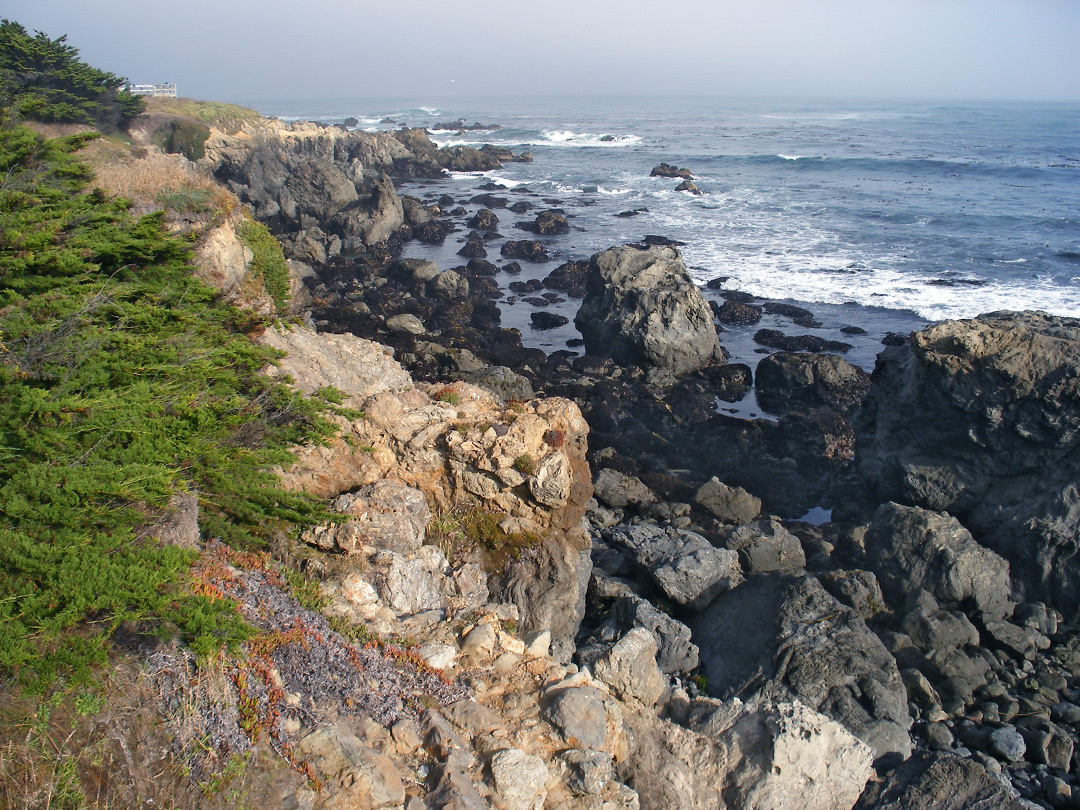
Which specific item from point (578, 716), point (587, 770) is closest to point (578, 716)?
point (578, 716)

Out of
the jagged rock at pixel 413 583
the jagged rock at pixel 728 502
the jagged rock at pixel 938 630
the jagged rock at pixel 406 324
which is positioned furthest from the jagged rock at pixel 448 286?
the jagged rock at pixel 938 630

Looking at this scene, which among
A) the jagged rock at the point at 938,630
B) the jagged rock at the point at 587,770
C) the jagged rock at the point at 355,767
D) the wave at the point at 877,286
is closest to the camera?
the jagged rock at the point at 355,767

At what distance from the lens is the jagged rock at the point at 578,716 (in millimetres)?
6648

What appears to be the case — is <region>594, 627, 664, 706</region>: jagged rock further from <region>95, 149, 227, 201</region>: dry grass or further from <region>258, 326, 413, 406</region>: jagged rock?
<region>95, 149, 227, 201</region>: dry grass

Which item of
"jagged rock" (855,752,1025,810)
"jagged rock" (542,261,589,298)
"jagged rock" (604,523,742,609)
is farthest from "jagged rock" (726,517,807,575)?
"jagged rock" (542,261,589,298)

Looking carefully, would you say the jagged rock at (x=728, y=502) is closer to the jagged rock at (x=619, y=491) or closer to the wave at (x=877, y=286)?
the jagged rock at (x=619, y=491)

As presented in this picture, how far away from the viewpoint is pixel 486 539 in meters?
9.98

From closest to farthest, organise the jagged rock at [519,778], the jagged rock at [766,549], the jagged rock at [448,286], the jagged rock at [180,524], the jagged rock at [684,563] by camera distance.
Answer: the jagged rock at [519,778] < the jagged rock at [180,524] < the jagged rock at [684,563] < the jagged rock at [766,549] < the jagged rock at [448,286]

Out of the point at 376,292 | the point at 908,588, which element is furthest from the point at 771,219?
the point at 908,588

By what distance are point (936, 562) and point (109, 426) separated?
13145 millimetres

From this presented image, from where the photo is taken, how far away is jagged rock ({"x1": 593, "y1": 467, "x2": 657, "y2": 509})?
51.9ft

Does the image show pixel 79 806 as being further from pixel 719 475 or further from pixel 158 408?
pixel 719 475

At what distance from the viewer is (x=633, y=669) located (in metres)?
8.32

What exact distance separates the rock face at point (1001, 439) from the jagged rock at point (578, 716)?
396 inches
